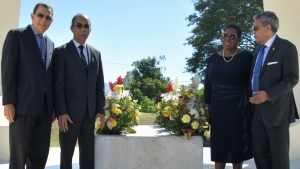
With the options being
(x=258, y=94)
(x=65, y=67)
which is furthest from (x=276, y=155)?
(x=65, y=67)

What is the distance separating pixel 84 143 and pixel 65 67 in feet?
2.91

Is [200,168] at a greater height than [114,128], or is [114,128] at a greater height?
[114,128]

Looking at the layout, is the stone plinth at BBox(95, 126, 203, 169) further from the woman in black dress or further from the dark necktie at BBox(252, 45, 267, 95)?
the dark necktie at BBox(252, 45, 267, 95)

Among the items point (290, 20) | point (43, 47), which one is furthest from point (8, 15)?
point (290, 20)

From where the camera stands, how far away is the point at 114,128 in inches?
185

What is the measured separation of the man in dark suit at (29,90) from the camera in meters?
3.61

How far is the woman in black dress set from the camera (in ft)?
13.8

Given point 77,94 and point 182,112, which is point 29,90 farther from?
point 182,112

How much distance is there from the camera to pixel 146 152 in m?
4.52

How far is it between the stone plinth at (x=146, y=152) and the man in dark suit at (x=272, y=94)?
3.21 ft

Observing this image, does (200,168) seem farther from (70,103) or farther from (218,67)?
(70,103)

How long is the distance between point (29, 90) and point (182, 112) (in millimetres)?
1964

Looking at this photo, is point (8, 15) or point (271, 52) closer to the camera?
point (271, 52)

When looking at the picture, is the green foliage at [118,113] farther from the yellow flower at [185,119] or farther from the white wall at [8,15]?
the white wall at [8,15]
